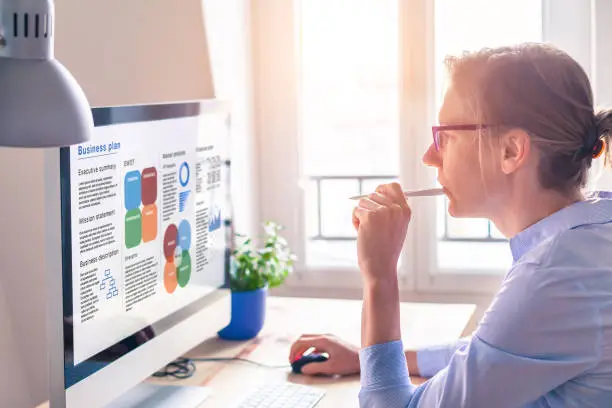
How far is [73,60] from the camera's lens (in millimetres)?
1893

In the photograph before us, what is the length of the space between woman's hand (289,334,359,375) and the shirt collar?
59 centimetres

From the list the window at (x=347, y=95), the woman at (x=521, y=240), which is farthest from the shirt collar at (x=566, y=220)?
the window at (x=347, y=95)

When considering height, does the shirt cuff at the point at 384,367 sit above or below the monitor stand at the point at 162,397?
above

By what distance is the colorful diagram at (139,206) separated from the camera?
149 cm

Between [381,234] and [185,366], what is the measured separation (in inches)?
24.7

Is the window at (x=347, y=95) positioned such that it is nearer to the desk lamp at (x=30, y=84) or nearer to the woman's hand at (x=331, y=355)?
the woman's hand at (x=331, y=355)

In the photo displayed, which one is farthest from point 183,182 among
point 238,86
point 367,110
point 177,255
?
point 367,110

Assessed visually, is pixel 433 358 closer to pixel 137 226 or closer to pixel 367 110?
pixel 137 226

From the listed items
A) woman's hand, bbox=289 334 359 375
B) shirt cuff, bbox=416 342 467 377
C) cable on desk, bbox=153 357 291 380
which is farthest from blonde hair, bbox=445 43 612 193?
cable on desk, bbox=153 357 291 380

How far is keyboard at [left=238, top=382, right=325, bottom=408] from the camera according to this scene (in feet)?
5.28

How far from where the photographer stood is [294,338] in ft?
6.77

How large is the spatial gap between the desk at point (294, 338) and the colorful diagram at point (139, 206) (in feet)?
1.13

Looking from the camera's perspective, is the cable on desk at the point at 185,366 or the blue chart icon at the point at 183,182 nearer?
the blue chart icon at the point at 183,182

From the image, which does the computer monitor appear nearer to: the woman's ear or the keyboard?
the keyboard
